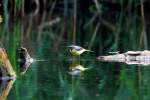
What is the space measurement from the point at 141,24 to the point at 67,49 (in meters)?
6.82

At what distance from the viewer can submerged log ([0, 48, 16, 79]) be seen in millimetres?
9188

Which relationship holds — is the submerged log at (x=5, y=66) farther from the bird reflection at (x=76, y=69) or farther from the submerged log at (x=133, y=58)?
the submerged log at (x=133, y=58)

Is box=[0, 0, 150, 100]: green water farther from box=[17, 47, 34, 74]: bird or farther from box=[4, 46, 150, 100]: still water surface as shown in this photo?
box=[17, 47, 34, 74]: bird

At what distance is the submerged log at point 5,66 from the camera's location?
919 cm

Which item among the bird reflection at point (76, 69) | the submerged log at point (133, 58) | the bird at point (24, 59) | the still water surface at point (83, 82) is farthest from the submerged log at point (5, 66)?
the submerged log at point (133, 58)

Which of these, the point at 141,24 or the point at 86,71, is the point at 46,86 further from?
the point at 141,24

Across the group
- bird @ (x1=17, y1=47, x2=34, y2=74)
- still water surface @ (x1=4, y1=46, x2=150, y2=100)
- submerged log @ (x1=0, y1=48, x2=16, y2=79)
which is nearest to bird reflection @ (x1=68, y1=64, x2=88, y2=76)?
still water surface @ (x1=4, y1=46, x2=150, y2=100)

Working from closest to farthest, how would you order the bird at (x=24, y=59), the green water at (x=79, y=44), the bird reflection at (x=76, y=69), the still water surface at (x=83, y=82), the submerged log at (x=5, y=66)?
the still water surface at (x=83, y=82), the green water at (x=79, y=44), the submerged log at (x=5, y=66), the bird reflection at (x=76, y=69), the bird at (x=24, y=59)

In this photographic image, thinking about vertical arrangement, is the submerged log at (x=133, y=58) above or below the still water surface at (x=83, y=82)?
above

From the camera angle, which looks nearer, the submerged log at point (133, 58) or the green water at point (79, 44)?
the green water at point (79, 44)

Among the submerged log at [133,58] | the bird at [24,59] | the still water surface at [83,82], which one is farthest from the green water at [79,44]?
the submerged log at [133,58]

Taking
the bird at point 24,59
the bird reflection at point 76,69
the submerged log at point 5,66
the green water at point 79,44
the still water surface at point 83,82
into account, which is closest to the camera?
the still water surface at point 83,82

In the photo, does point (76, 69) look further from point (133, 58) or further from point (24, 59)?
point (133, 58)

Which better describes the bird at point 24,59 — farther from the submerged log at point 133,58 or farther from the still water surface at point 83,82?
the submerged log at point 133,58
